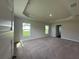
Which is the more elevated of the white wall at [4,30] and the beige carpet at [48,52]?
the white wall at [4,30]

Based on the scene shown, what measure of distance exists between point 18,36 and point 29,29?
1.73m

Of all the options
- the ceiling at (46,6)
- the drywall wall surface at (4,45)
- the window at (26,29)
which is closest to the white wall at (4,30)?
the drywall wall surface at (4,45)

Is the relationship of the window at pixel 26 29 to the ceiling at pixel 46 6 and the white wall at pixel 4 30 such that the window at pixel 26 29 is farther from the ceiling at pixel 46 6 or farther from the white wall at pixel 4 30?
the white wall at pixel 4 30

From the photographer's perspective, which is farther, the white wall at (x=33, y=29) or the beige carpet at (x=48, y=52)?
the white wall at (x=33, y=29)

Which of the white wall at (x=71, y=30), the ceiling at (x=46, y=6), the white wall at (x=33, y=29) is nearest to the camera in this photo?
the ceiling at (x=46, y=6)

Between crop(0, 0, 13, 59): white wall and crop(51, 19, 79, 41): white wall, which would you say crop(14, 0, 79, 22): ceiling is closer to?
crop(0, 0, 13, 59): white wall

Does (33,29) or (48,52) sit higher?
(33,29)

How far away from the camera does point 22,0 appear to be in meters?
2.47

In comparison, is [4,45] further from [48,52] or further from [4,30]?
[48,52]

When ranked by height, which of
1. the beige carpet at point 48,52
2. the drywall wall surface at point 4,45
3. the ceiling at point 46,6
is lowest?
the beige carpet at point 48,52

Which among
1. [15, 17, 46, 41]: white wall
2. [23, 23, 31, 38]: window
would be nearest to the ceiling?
[15, 17, 46, 41]: white wall

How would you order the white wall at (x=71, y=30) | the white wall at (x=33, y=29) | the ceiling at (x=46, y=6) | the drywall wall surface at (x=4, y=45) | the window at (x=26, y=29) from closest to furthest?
the drywall wall surface at (x=4, y=45)
the ceiling at (x=46, y=6)
the white wall at (x=33, y=29)
the white wall at (x=71, y=30)
the window at (x=26, y=29)

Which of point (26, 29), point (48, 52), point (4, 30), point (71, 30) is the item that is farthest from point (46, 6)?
point (71, 30)

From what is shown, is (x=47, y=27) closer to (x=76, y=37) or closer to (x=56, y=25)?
(x=56, y=25)
